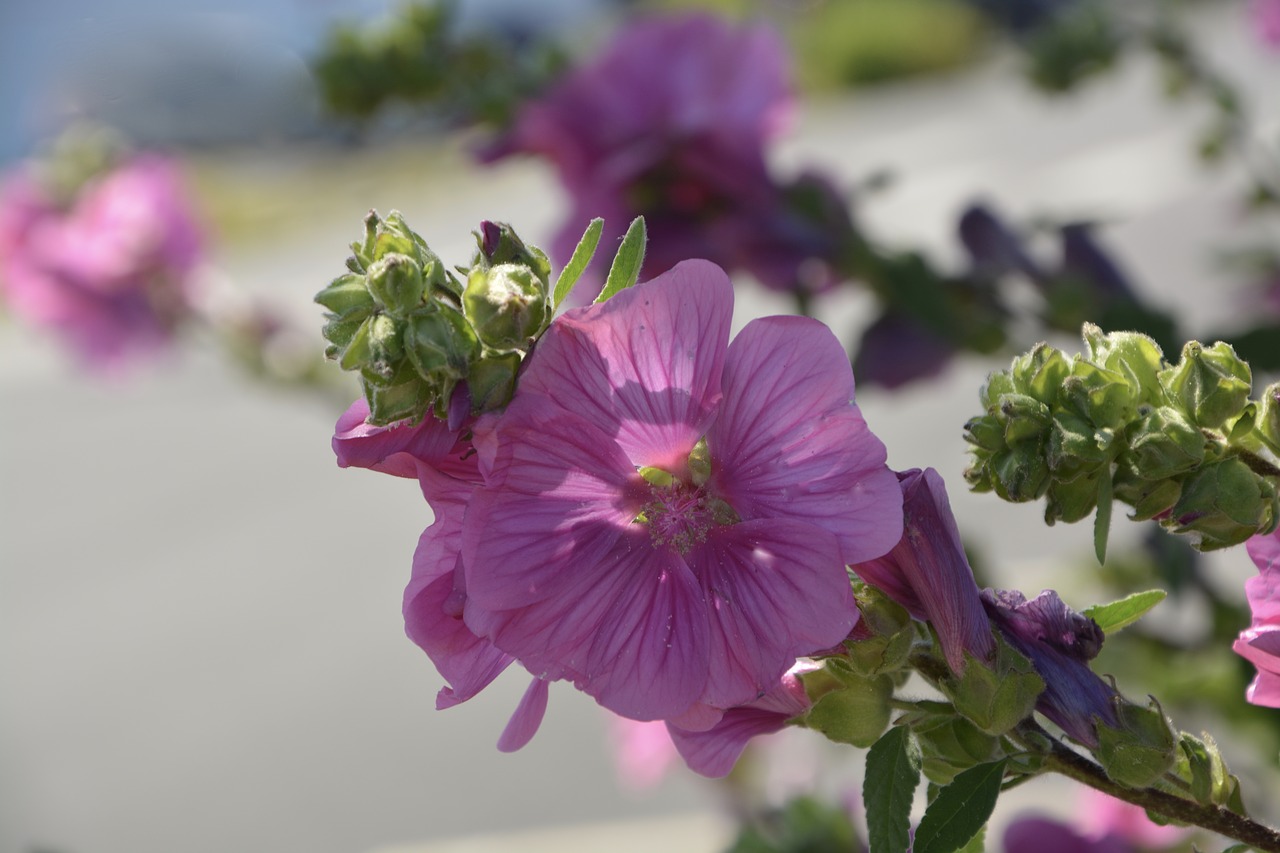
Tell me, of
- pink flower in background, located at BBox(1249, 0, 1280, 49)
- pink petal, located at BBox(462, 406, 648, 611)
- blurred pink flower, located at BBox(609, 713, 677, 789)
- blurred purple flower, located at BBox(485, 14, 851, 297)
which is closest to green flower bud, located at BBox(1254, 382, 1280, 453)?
pink petal, located at BBox(462, 406, 648, 611)

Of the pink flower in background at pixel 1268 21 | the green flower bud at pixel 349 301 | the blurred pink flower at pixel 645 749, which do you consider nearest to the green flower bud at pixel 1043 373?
the green flower bud at pixel 349 301

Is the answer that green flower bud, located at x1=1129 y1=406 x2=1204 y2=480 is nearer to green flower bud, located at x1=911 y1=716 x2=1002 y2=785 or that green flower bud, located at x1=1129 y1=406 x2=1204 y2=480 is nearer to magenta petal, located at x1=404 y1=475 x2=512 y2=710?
green flower bud, located at x1=911 y1=716 x2=1002 y2=785

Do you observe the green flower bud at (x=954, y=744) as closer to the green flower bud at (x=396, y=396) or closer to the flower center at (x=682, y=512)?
the flower center at (x=682, y=512)

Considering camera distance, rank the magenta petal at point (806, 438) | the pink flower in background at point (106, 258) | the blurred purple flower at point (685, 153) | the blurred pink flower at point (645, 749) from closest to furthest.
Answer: the magenta petal at point (806, 438) → the blurred purple flower at point (685, 153) → the blurred pink flower at point (645, 749) → the pink flower in background at point (106, 258)

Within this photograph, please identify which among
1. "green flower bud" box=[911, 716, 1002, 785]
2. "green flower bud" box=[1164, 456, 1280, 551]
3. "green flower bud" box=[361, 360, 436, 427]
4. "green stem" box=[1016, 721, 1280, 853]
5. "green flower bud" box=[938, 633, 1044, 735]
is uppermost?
"green flower bud" box=[361, 360, 436, 427]

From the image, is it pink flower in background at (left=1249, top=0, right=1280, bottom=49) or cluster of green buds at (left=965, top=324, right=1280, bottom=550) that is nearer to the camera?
cluster of green buds at (left=965, top=324, right=1280, bottom=550)

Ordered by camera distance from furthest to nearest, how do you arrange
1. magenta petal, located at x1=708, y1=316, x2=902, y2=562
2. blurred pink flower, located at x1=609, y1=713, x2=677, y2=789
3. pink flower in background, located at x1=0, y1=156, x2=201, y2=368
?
pink flower in background, located at x1=0, y1=156, x2=201, y2=368 → blurred pink flower, located at x1=609, y1=713, x2=677, y2=789 → magenta petal, located at x1=708, y1=316, x2=902, y2=562
